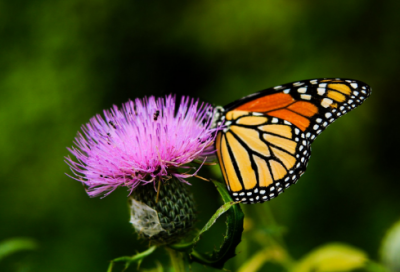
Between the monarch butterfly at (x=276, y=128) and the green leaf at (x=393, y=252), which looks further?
the green leaf at (x=393, y=252)

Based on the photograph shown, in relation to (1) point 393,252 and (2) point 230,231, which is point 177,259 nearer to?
(2) point 230,231

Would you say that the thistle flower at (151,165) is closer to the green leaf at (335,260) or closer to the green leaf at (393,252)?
the green leaf at (335,260)

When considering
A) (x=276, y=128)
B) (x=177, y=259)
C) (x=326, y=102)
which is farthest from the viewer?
(x=276, y=128)

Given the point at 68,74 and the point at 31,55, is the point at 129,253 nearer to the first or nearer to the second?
the point at 68,74

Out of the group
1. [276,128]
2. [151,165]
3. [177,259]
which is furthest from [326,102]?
[177,259]

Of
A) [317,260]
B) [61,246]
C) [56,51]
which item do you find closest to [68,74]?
[56,51]

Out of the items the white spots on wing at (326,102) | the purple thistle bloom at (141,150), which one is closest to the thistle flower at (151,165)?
the purple thistle bloom at (141,150)
